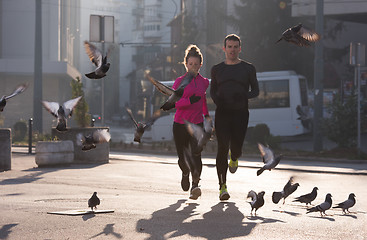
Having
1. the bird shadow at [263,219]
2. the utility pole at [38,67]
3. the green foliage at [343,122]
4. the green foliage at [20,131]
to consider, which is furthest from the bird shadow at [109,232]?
the green foliage at [20,131]

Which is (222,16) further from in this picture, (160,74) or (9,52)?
(160,74)

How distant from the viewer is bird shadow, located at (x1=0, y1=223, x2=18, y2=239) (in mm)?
6461

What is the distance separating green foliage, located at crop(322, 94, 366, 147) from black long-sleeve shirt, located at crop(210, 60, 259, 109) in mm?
15702

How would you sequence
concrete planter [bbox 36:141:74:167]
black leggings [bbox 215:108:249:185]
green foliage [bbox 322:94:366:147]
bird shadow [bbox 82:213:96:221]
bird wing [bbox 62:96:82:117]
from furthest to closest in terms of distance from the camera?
green foliage [bbox 322:94:366:147]
concrete planter [bbox 36:141:74:167]
black leggings [bbox 215:108:249:185]
bird wing [bbox 62:96:82:117]
bird shadow [bbox 82:213:96:221]

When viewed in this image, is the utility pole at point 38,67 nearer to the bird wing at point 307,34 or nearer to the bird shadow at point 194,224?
the bird shadow at point 194,224

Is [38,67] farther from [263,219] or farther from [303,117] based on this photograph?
[263,219]

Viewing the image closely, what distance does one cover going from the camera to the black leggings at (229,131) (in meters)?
9.07

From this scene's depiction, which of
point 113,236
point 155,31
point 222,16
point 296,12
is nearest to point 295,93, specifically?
point 296,12

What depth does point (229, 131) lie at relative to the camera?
9.15 m

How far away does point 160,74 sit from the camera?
300ft

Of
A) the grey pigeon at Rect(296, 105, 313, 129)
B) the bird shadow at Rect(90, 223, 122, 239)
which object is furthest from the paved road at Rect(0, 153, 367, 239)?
the grey pigeon at Rect(296, 105, 313, 129)

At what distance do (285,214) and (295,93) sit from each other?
2729 centimetres

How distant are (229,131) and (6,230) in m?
3.37

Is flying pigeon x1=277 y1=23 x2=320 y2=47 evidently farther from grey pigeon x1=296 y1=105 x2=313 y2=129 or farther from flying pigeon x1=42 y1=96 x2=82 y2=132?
grey pigeon x1=296 y1=105 x2=313 y2=129
